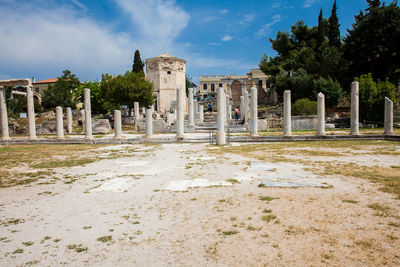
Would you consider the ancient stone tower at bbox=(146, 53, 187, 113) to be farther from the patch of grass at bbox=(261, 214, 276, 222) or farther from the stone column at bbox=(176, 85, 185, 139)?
the patch of grass at bbox=(261, 214, 276, 222)

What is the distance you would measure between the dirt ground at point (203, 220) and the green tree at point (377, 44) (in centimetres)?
2870

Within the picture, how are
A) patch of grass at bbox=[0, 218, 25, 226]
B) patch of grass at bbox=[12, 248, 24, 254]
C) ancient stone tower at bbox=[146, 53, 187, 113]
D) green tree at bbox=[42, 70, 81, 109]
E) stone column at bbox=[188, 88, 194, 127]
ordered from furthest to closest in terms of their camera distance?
1. green tree at bbox=[42, 70, 81, 109]
2. ancient stone tower at bbox=[146, 53, 187, 113]
3. stone column at bbox=[188, 88, 194, 127]
4. patch of grass at bbox=[0, 218, 25, 226]
5. patch of grass at bbox=[12, 248, 24, 254]

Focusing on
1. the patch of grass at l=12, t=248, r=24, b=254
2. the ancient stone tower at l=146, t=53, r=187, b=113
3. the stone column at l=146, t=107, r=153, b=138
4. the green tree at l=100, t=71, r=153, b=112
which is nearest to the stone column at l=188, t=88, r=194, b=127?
the stone column at l=146, t=107, r=153, b=138

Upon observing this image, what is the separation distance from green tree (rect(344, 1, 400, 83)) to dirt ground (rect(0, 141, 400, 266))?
94.2 feet

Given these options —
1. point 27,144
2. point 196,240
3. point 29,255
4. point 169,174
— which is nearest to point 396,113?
point 169,174

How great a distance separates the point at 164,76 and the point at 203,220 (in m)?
47.0

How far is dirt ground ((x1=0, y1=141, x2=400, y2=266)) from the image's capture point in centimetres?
284

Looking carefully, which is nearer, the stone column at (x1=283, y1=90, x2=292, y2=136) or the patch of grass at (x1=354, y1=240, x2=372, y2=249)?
the patch of grass at (x1=354, y1=240, x2=372, y2=249)

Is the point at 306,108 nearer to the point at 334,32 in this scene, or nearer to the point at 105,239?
the point at 334,32

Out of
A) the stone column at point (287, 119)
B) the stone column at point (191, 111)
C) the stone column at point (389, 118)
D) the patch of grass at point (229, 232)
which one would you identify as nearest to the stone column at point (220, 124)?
the stone column at point (287, 119)

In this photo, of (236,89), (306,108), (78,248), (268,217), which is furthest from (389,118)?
(236,89)

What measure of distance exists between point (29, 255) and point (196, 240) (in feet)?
6.26

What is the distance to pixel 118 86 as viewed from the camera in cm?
3825

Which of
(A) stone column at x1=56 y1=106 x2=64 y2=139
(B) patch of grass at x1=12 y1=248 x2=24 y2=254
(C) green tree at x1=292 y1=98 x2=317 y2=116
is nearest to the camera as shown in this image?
(B) patch of grass at x1=12 y1=248 x2=24 y2=254
